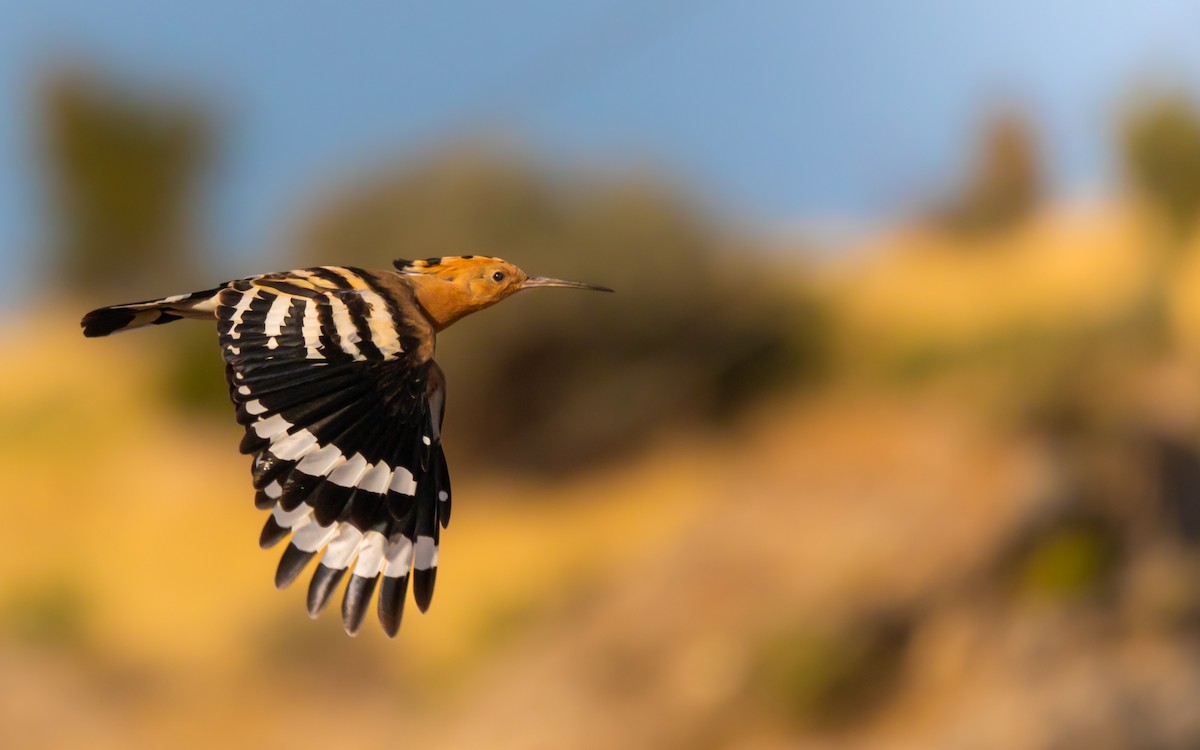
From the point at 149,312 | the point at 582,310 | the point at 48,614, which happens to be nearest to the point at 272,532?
the point at 149,312

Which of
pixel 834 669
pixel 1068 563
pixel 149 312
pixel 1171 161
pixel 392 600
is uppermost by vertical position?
pixel 149 312

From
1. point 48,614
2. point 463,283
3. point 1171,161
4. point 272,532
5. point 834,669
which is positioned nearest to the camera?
point 463,283

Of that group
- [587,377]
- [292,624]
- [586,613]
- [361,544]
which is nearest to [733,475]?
[587,377]

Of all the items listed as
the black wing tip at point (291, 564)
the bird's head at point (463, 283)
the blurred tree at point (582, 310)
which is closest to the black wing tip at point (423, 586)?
the black wing tip at point (291, 564)

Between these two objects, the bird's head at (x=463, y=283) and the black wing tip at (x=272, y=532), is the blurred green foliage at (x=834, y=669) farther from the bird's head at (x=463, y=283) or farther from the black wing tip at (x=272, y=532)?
the bird's head at (x=463, y=283)

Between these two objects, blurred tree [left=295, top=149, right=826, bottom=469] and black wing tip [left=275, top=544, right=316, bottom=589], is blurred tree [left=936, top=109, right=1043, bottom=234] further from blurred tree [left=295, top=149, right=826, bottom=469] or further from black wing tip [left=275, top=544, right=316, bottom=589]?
black wing tip [left=275, top=544, right=316, bottom=589]

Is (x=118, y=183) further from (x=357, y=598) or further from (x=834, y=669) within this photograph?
(x=357, y=598)

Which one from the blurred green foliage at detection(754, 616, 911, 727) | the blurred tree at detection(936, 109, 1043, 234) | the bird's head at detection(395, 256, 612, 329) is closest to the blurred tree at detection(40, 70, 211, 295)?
the blurred green foliage at detection(754, 616, 911, 727)
